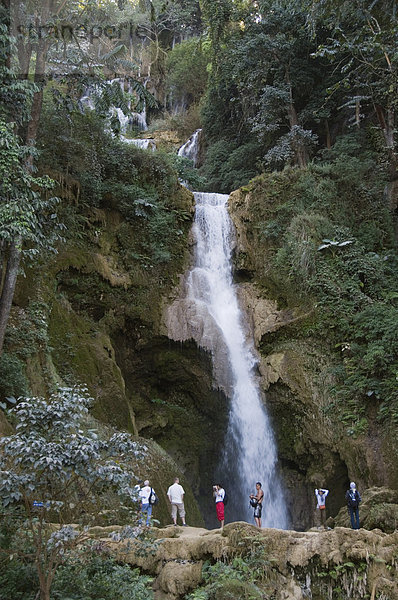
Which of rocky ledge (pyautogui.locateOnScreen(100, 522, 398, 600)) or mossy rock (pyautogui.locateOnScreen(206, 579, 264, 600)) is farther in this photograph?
rocky ledge (pyautogui.locateOnScreen(100, 522, 398, 600))

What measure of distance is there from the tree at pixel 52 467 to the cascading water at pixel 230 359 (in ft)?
26.9

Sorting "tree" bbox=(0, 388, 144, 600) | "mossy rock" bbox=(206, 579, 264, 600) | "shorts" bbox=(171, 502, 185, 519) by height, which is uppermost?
"tree" bbox=(0, 388, 144, 600)

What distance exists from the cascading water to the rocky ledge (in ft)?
18.2

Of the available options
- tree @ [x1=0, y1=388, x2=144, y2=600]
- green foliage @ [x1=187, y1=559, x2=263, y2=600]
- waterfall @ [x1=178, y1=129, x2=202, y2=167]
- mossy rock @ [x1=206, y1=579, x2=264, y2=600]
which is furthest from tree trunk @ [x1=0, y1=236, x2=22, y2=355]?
waterfall @ [x1=178, y1=129, x2=202, y2=167]

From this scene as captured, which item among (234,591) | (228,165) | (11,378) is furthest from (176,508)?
(228,165)

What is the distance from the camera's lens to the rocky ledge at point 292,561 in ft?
22.5

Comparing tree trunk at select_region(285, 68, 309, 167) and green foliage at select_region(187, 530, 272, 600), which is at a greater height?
tree trunk at select_region(285, 68, 309, 167)

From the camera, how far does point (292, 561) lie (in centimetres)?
710

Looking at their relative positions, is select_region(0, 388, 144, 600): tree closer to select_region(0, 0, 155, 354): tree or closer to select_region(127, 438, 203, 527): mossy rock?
select_region(0, 0, 155, 354): tree

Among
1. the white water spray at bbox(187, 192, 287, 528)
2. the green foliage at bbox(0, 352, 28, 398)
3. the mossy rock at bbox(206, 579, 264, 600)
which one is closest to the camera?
the mossy rock at bbox(206, 579, 264, 600)

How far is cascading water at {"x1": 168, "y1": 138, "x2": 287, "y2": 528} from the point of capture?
42.7 ft

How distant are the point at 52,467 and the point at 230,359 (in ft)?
32.9

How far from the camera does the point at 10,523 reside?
18.4ft

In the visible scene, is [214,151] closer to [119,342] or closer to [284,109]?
[284,109]
